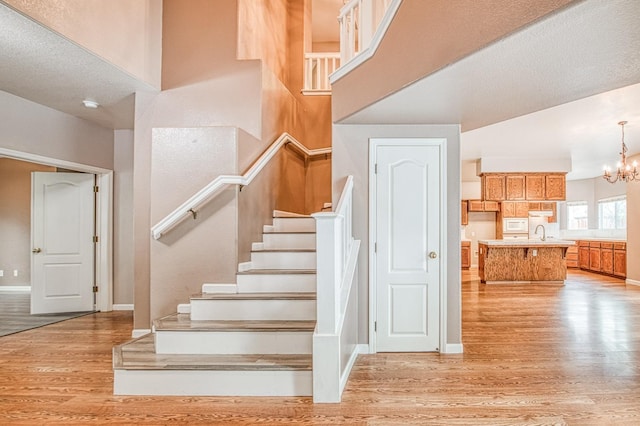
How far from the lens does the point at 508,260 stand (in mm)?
8180

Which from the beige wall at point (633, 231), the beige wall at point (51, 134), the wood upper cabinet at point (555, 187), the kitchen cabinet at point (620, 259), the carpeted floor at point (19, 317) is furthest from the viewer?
the wood upper cabinet at point (555, 187)

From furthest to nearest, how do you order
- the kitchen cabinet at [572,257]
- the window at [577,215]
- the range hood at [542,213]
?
the window at [577,215] < the kitchen cabinet at [572,257] < the range hood at [542,213]

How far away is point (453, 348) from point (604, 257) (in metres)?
8.10

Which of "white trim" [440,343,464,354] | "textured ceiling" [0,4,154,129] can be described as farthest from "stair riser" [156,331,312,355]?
"textured ceiling" [0,4,154,129]

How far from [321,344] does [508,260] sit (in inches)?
268

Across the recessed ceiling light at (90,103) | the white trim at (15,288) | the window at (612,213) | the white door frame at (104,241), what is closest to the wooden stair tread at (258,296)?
the recessed ceiling light at (90,103)

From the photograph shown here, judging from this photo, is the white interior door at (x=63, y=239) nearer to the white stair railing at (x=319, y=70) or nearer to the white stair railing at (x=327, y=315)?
the white stair railing at (x=319, y=70)

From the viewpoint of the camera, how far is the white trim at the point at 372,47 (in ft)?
9.04

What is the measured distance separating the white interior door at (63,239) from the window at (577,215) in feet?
40.3

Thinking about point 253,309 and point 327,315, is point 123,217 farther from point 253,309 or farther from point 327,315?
point 327,315

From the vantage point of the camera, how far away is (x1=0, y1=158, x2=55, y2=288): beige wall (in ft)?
23.8

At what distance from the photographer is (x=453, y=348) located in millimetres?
3734

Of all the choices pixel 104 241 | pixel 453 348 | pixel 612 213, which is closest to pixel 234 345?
pixel 453 348

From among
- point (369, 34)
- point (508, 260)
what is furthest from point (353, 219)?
point (508, 260)
